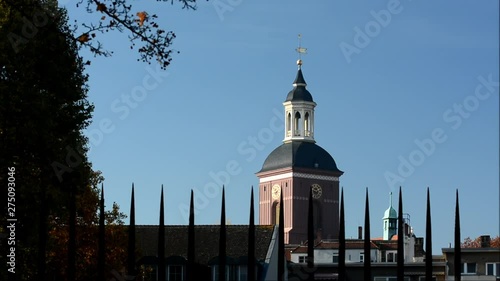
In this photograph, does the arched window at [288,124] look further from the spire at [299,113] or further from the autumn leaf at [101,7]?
the autumn leaf at [101,7]

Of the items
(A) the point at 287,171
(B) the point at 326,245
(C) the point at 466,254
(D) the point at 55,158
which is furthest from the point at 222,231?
(A) the point at 287,171

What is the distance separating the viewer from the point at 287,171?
167000 mm

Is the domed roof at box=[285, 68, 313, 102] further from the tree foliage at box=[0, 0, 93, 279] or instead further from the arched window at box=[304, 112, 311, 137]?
the tree foliage at box=[0, 0, 93, 279]

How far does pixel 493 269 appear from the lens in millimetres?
69938

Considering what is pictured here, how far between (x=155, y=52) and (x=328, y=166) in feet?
517

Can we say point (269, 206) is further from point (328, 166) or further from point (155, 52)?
point (155, 52)

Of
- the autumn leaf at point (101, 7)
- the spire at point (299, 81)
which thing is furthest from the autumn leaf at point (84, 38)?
the spire at point (299, 81)

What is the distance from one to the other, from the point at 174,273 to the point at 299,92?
119 metres

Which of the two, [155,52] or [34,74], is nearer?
[155,52]

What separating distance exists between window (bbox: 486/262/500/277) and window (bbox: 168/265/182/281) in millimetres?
22847

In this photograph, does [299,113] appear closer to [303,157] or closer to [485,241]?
[303,157]

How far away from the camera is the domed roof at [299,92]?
173 meters

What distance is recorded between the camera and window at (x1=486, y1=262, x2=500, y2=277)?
6950cm

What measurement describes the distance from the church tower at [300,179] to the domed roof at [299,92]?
0.44 metres
